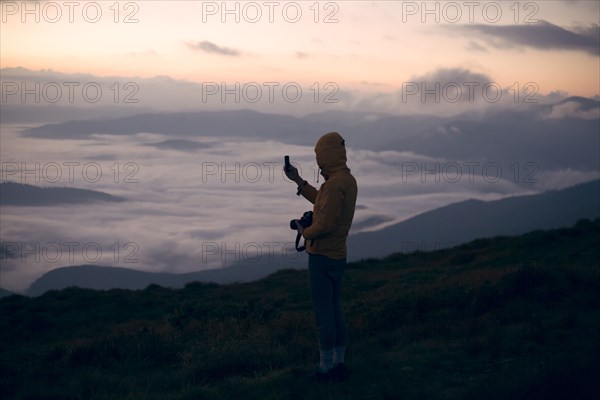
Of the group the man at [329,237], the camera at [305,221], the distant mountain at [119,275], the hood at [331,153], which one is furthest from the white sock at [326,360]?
the distant mountain at [119,275]

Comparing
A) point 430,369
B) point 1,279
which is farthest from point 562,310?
point 1,279

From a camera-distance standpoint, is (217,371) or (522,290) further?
(522,290)

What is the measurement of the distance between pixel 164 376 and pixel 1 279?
13713 cm

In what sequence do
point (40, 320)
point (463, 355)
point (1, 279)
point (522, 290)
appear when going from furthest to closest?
point (1, 279), point (40, 320), point (522, 290), point (463, 355)

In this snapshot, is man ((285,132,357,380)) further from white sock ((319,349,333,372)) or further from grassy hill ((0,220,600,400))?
grassy hill ((0,220,600,400))

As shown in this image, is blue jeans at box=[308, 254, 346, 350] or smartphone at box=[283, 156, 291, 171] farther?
smartphone at box=[283, 156, 291, 171]

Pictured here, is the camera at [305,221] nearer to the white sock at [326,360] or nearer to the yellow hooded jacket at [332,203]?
the yellow hooded jacket at [332,203]

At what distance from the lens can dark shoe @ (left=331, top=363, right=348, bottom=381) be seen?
745 centimetres

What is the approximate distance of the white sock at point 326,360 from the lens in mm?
7402

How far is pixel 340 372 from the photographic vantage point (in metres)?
7.48

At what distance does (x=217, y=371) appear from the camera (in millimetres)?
8320

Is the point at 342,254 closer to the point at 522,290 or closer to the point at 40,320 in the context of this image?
the point at 522,290

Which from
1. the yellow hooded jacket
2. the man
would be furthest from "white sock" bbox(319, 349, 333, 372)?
the yellow hooded jacket

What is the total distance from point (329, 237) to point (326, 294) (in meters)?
0.64
